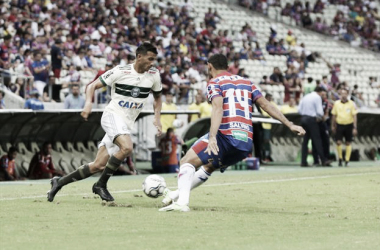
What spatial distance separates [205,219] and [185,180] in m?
0.91

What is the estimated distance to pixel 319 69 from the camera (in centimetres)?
4212

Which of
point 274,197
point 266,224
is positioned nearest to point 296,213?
point 266,224

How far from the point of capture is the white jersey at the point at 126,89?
41.4 ft

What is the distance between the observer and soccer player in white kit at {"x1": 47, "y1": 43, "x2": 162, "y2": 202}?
12.4m

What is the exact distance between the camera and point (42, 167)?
20625mm

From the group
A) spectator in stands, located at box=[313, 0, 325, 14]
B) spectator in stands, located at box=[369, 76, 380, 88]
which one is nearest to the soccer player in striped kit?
spectator in stands, located at box=[369, 76, 380, 88]

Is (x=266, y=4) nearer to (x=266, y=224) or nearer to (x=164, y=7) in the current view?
(x=164, y=7)

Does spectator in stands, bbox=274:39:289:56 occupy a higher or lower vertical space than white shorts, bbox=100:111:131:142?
lower

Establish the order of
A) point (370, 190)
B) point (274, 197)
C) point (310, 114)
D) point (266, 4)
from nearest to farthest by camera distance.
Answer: point (274, 197), point (370, 190), point (310, 114), point (266, 4)

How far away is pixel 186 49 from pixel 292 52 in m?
7.73

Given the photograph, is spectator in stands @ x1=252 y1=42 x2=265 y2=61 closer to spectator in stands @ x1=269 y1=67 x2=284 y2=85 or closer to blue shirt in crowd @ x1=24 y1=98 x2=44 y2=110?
spectator in stands @ x1=269 y1=67 x2=284 y2=85

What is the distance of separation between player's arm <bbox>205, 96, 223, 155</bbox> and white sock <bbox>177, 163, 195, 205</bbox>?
0.30 meters

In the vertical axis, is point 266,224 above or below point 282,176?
above

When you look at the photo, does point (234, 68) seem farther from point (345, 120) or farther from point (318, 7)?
point (318, 7)
